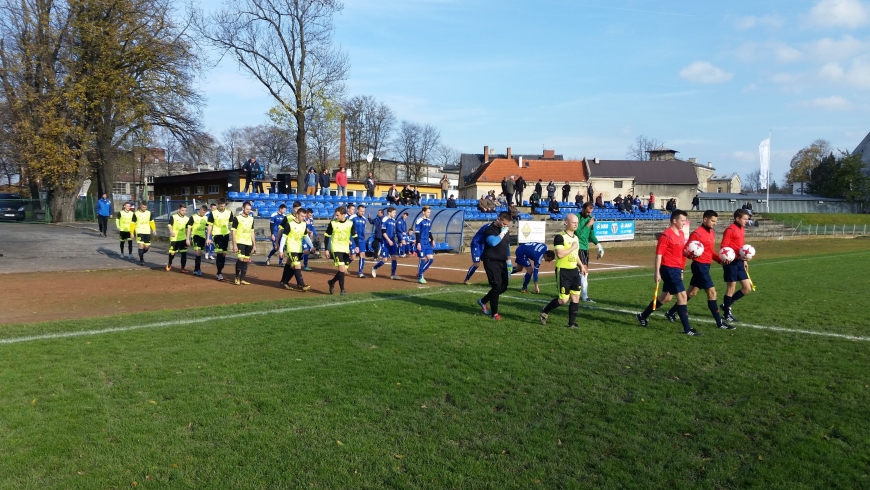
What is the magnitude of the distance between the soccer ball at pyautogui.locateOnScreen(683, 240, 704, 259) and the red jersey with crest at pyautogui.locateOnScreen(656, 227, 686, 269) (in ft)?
0.41

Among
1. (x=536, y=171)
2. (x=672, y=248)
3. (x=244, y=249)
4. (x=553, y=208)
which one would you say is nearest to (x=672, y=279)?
(x=672, y=248)

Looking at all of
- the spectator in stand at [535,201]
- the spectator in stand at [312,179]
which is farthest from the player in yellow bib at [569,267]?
the spectator in stand at [535,201]

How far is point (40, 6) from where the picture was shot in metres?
33.0

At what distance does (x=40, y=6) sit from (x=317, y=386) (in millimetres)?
36072

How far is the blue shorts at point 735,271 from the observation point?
1046 centimetres

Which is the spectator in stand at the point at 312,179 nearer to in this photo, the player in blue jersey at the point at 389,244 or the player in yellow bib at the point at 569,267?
the player in blue jersey at the point at 389,244

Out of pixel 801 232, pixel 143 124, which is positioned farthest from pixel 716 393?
pixel 801 232

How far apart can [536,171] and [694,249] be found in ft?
210

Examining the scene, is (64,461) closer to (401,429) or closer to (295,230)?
(401,429)

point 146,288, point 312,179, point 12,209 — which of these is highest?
point 312,179

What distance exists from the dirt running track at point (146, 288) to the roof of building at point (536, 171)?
173 feet

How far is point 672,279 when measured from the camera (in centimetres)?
931

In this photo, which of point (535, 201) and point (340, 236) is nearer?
point (340, 236)

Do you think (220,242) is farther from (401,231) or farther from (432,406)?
(432,406)
